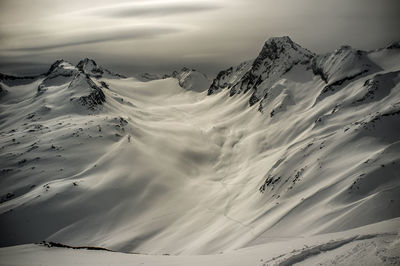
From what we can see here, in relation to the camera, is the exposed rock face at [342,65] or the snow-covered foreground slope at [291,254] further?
the exposed rock face at [342,65]

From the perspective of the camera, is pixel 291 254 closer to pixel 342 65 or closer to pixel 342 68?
pixel 342 68

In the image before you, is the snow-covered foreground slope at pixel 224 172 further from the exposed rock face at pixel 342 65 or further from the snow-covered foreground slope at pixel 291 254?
the exposed rock face at pixel 342 65

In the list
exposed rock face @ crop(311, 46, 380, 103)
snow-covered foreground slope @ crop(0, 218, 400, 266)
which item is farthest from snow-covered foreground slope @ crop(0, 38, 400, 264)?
exposed rock face @ crop(311, 46, 380, 103)

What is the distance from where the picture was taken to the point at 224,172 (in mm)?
115750

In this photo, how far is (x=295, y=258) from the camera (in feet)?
70.2

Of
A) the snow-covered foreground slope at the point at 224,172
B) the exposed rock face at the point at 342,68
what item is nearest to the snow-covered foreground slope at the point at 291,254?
the snow-covered foreground slope at the point at 224,172

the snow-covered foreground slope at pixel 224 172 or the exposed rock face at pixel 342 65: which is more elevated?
the exposed rock face at pixel 342 65

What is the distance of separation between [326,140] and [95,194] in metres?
60.7

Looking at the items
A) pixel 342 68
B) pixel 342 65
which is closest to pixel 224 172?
pixel 342 68

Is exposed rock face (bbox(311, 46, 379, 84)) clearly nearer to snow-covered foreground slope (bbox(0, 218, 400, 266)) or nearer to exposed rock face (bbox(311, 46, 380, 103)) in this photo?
exposed rock face (bbox(311, 46, 380, 103))

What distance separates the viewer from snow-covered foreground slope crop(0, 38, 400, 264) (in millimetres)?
47594

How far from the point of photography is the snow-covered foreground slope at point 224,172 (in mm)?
47594

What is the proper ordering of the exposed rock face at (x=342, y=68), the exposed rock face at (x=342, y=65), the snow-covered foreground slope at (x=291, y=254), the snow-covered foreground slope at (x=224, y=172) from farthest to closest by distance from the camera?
the exposed rock face at (x=342, y=65) < the exposed rock face at (x=342, y=68) < the snow-covered foreground slope at (x=224, y=172) < the snow-covered foreground slope at (x=291, y=254)

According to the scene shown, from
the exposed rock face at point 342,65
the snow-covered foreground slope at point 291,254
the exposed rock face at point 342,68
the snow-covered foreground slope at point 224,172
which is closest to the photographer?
the snow-covered foreground slope at point 291,254
